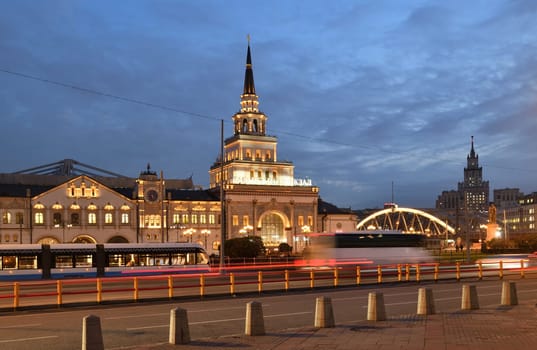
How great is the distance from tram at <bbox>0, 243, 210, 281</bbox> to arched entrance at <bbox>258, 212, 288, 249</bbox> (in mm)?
69425

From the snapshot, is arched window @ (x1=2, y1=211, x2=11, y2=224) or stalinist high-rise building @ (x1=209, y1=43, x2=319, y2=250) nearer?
arched window @ (x1=2, y1=211, x2=11, y2=224)

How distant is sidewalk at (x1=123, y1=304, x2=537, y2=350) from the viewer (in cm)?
1409

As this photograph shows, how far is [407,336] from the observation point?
15.2 m

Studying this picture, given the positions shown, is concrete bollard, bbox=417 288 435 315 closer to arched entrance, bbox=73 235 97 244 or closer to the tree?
the tree

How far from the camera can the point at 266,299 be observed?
28.1m

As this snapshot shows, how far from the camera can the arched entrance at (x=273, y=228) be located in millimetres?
123688

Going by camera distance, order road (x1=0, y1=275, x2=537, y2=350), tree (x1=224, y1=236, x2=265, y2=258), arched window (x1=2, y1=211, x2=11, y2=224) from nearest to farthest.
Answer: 1. road (x1=0, y1=275, x2=537, y2=350)
2. tree (x1=224, y1=236, x2=265, y2=258)
3. arched window (x1=2, y1=211, x2=11, y2=224)

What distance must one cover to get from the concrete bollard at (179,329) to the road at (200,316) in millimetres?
1187

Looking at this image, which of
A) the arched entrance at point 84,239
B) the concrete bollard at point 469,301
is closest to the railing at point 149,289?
the concrete bollard at point 469,301

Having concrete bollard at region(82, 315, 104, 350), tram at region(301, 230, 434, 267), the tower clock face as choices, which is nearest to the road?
concrete bollard at region(82, 315, 104, 350)

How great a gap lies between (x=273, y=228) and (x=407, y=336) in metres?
111

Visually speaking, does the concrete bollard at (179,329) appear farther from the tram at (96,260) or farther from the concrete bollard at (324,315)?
the tram at (96,260)

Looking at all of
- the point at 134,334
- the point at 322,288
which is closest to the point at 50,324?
the point at 134,334

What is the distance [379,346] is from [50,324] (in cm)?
1074
